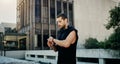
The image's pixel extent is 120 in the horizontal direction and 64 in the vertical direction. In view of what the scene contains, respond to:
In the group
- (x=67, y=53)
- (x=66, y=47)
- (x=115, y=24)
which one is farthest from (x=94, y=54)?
(x=66, y=47)

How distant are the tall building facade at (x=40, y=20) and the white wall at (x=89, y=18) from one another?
2.82m

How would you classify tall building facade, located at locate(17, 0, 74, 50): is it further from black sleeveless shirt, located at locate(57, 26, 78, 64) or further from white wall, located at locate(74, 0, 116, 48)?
black sleeveless shirt, located at locate(57, 26, 78, 64)

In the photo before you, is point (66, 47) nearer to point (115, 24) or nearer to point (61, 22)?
point (61, 22)

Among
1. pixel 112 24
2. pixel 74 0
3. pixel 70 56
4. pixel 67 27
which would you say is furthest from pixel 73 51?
pixel 74 0

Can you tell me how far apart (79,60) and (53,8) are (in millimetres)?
22130

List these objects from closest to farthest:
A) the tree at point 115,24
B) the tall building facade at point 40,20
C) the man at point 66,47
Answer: the man at point 66,47 < the tree at point 115,24 < the tall building facade at point 40,20

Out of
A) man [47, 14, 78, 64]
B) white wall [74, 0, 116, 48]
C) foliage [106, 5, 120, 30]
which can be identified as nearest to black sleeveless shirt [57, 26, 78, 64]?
man [47, 14, 78, 64]

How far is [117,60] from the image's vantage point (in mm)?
16656

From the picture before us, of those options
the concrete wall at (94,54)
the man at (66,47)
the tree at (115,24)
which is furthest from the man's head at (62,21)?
the concrete wall at (94,54)

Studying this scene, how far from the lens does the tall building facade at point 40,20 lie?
40.3 m

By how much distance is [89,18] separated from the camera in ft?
154

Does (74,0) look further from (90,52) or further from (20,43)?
(90,52)

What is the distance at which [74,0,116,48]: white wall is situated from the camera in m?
45.7

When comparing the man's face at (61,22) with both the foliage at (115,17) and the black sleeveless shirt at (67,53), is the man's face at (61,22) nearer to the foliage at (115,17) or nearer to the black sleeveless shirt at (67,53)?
the black sleeveless shirt at (67,53)
